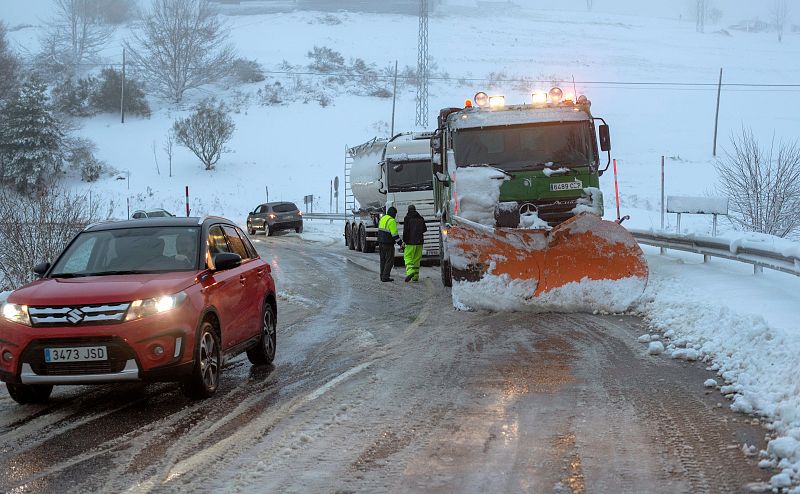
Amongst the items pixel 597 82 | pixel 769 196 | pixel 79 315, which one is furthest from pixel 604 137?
pixel 597 82

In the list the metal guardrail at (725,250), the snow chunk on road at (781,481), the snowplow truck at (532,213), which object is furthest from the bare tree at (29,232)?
the snow chunk on road at (781,481)

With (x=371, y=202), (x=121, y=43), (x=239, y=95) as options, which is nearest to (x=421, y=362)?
(x=371, y=202)

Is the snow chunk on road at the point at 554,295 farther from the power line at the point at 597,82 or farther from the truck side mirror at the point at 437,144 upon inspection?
the power line at the point at 597,82

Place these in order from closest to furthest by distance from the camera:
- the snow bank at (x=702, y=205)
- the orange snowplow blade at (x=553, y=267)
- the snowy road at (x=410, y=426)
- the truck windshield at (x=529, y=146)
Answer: the snowy road at (x=410, y=426), the orange snowplow blade at (x=553, y=267), the truck windshield at (x=529, y=146), the snow bank at (x=702, y=205)

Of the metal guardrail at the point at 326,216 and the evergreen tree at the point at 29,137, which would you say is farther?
the evergreen tree at the point at 29,137

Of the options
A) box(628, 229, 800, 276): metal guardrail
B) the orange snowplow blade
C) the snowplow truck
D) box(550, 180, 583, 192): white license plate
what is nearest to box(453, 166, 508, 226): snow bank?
the snowplow truck

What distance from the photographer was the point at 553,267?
12.0m

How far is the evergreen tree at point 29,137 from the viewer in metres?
57.8

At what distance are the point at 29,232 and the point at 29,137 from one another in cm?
4637

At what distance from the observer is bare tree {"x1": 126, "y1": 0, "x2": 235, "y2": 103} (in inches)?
3167

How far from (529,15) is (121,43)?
66.6m

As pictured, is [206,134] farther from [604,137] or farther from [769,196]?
[604,137]

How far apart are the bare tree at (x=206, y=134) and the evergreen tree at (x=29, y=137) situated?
8620mm

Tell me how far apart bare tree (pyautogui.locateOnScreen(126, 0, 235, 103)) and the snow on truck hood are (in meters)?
75.2
